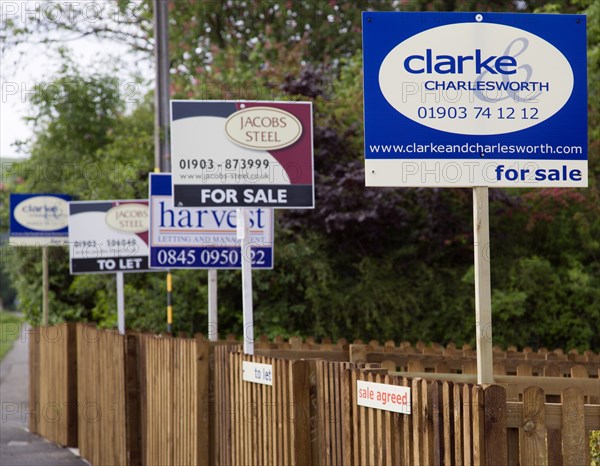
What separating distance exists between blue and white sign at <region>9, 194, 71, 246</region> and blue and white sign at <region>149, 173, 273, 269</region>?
507 cm

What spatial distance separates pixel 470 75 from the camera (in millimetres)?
6020

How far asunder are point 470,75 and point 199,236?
5510mm

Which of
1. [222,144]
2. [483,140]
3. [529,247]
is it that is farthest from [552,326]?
[483,140]

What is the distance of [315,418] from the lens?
22.3 ft

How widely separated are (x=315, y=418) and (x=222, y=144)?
92.0 inches

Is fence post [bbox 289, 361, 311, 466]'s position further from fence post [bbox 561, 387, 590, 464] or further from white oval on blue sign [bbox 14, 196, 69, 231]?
white oval on blue sign [bbox 14, 196, 69, 231]

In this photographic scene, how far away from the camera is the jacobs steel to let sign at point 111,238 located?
41.7 feet

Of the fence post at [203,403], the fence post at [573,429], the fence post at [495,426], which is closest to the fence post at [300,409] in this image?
the fence post at [203,403]

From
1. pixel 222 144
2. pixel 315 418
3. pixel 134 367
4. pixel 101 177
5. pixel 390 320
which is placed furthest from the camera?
pixel 101 177

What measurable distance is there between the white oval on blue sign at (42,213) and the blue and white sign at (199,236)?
16.7 feet

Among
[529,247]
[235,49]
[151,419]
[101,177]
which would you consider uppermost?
[235,49]

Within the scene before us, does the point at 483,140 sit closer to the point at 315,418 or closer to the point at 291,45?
the point at 315,418

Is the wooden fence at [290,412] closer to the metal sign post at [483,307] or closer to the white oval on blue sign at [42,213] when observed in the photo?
the metal sign post at [483,307]

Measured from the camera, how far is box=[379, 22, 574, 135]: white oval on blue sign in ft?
19.7
